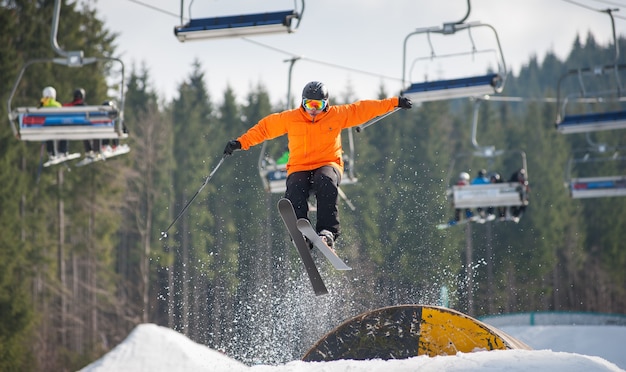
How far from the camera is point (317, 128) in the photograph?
859 centimetres

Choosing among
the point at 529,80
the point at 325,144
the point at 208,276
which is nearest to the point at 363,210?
the point at 208,276

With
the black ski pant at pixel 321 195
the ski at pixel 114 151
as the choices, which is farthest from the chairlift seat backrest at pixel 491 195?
the black ski pant at pixel 321 195

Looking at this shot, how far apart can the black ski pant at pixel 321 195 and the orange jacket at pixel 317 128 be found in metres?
0.12

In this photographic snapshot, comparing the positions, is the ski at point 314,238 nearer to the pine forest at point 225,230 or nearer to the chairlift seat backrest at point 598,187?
the pine forest at point 225,230

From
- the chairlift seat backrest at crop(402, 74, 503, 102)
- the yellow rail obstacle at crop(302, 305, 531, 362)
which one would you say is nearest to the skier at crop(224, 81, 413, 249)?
the yellow rail obstacle at crop(302, 305, 531, 362)

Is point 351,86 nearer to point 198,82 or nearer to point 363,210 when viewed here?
point 198,82

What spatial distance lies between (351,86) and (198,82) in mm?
8495

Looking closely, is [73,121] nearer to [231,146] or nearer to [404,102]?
[231,146]

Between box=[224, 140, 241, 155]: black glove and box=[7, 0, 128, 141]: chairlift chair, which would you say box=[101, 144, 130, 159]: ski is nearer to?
box=[7, 0, 128, 141]: chairlift chair

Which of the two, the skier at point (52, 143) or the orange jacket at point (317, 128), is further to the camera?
the skier at point (52, 143)

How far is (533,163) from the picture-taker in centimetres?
4794

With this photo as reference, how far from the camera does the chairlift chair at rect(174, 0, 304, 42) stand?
11016 millimetres

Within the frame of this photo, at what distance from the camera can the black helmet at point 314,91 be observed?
8.48m

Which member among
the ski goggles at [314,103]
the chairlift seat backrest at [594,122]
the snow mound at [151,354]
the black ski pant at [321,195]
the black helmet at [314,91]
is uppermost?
the black helmet at [314,91]
